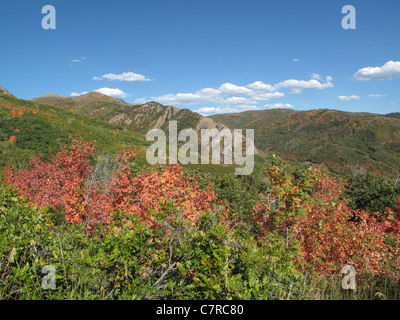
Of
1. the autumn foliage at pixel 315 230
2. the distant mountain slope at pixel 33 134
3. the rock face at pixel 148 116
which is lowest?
the autumn foliage at pixel 315 230

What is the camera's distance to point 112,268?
315 centimetres

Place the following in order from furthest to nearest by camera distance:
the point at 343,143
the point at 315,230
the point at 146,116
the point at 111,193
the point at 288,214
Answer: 1. the point at 343,143
2. the point at 146,116
3. the point at 111,193
4. the point at 315,230
5. the point at 288,214

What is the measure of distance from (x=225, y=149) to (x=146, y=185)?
81.5 metres

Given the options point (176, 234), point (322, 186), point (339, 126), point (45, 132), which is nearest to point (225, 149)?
point (45, 132)

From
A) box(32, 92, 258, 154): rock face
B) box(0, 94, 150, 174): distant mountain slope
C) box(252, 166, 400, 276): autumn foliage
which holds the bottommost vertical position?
box(252, 166, 400, 276): autumn foliage

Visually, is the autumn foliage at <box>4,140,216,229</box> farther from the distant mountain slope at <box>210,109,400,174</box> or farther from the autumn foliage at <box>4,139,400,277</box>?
the distant mountain slope at <box>210,109,400,174</box>

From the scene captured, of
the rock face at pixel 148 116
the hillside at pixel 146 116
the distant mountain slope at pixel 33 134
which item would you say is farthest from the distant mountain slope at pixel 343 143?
the distant mountain slope at pixel 33 134

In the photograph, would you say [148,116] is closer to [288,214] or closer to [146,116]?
[146,116]

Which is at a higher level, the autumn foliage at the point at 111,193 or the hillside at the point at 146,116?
the hillside at the point at 146,116

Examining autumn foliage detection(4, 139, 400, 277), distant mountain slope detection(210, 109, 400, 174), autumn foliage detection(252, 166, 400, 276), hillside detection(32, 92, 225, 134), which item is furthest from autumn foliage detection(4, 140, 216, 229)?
distant mountain slope detection(210, 109, 400, 174)

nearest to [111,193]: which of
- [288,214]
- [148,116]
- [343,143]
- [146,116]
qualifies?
[288,214]

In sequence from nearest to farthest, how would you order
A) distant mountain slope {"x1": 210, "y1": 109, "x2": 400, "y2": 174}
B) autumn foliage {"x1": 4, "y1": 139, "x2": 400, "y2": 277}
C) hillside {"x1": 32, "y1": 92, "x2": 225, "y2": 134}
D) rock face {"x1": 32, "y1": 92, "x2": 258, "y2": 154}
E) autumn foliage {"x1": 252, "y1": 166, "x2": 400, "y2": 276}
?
autumn foliage {"x1": 4, "y1": 139, "x2": 400, "y2": 277}, autumn foliage {"x1": 252, "y1": 166, "x2": 400, "y2": 276}, rock face {"x1": 32, "y1": 92, "x2": 258, "y2": 154}, hillside {"x1": 32, "y1": 92, "x2": 225, "y2": 134}, distant mountain slope {"x1": 210, "y1": 109, "x2": 400, "y2": 174}

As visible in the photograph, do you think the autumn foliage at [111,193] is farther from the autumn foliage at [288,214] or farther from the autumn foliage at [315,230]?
the autumn foliage at [315,230]

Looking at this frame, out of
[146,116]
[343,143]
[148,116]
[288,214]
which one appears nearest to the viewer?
[288,214]
